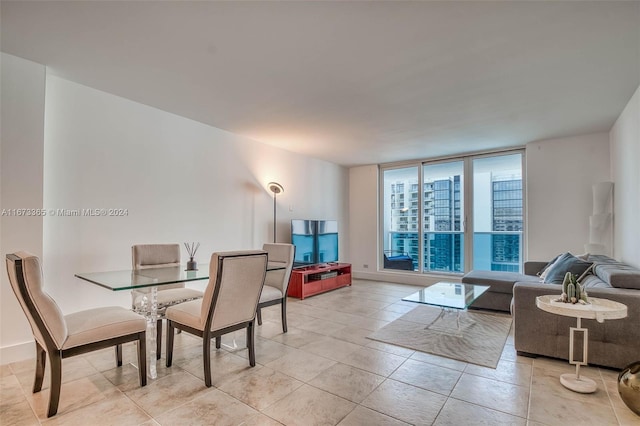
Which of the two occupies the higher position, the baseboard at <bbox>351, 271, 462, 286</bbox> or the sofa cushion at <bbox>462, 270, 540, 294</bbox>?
the sofa cushion at <bbox>462, 270, 540, 294</bbox>

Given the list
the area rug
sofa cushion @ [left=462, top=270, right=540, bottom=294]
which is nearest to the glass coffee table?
the area rug

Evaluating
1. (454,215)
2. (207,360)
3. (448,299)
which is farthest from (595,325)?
(454,215)

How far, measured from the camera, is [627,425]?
69.6 inches

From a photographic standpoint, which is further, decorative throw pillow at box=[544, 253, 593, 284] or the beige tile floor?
decorative throw pillow at box=[544, 253, 593, 284]

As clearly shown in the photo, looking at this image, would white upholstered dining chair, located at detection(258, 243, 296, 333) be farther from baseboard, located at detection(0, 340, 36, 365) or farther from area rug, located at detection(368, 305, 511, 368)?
baseboard, located at detection(0, 340, 36, 365)

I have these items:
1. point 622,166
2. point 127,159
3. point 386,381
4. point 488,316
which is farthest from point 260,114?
point 622,166

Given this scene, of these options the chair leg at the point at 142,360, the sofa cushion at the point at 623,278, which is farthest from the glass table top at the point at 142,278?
the sofa cushion at the point at 623,278

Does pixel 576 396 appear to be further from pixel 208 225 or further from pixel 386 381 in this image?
pixel 208 225

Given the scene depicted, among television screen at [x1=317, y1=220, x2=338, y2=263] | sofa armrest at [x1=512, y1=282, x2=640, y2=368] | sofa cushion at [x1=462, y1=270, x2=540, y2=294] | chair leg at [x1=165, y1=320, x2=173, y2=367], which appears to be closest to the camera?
sofa armrest at [x1=512, y1=282, x2=640, y2=368]

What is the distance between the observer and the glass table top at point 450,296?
121 inches

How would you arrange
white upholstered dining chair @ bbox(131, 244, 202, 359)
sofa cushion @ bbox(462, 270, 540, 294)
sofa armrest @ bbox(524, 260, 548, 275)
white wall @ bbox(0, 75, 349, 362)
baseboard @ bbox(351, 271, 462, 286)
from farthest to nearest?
baseboard @ bbox(351, 271, 462, 286) → sofa armrest @ bbox(524, 260, 548, 275) → sofa cushion @ bbox(462, 270, 540, 294) → white wall @ bbox(0, 75, 349, 362) → white upholstered dining chair @ bbox(131, 244, 202, 359)

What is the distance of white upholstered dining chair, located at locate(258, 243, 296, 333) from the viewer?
3.22 metres

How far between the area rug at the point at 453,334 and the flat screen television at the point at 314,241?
6.67ft

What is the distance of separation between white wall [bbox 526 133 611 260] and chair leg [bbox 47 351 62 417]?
19.1 ft
